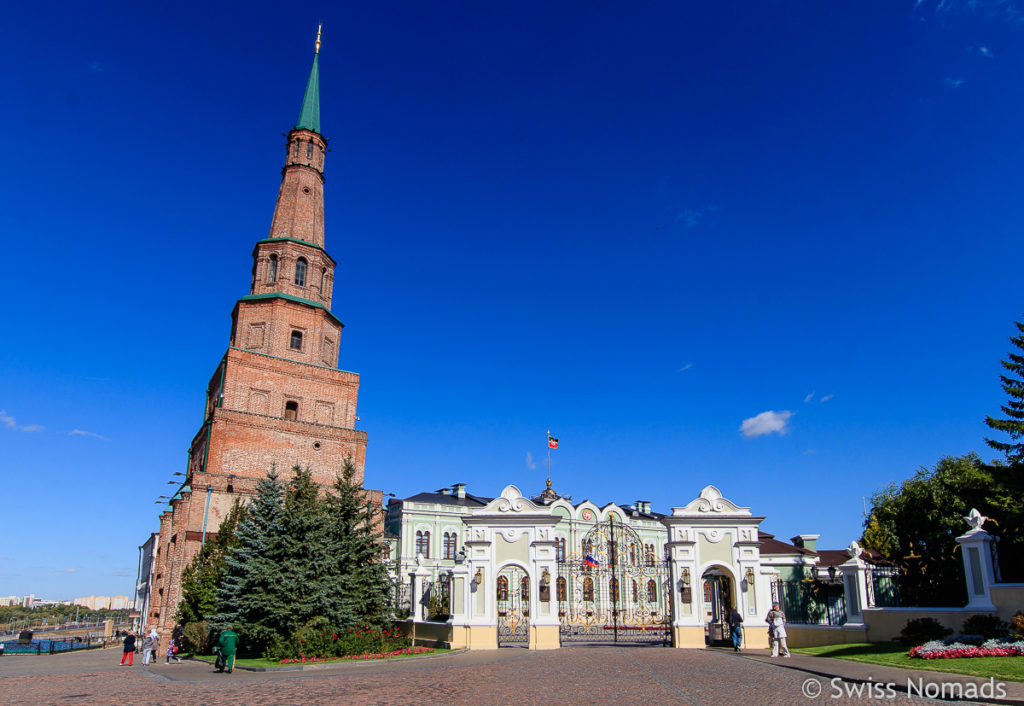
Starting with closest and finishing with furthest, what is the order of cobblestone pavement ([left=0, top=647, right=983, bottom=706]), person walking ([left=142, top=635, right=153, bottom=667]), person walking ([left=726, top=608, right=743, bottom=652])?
cobblestone pavement ([left=0, top=647, right=983, bottom=706])
person walking ([left=726, top=608, right=743, bottom=652])
person walking ([left=142, top=635, right=153, bottom=667])

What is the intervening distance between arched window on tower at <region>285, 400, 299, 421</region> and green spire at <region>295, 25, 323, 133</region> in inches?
654

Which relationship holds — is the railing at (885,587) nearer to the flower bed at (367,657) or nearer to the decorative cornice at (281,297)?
the flower bed at (367,657)

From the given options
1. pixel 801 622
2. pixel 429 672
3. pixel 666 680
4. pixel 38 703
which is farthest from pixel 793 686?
pixel 38 703

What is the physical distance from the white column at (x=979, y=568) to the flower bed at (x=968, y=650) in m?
Answer: 1.69

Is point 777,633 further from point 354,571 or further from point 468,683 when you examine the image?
point 354,571

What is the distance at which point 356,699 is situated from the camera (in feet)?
34.2

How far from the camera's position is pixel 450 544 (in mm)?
45156

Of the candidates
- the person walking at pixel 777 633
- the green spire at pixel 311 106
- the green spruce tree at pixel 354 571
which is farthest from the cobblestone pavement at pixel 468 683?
the green spire at pixel 311 106

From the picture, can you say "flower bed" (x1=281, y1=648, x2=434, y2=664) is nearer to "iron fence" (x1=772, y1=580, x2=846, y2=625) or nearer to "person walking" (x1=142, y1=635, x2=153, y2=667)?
"person walking" (x1=142, y1=635, x2=153, y2=667)

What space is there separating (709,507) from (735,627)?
3.41 meters

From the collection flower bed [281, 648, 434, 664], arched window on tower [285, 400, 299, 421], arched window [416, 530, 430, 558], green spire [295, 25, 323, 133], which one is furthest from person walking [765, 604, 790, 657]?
green spire [295, 25, 323, 133]

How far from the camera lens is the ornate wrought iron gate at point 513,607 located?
2241 cm

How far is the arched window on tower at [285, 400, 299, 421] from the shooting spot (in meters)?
34.9

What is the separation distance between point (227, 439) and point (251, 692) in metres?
22.2
